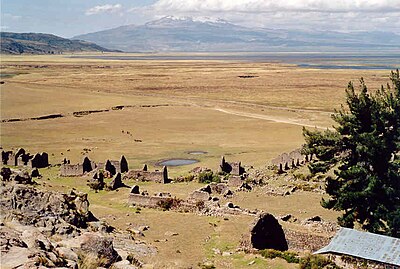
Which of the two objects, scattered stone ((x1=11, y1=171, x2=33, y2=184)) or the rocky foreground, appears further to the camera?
scattered stone ((x1=11, y1=171, x2=33, y2=184))

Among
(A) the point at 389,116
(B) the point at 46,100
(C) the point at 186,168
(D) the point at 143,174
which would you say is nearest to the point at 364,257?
(A) the point at 389,116

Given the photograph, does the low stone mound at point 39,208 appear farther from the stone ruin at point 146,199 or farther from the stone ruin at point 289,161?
the stone ruin at point 289,161

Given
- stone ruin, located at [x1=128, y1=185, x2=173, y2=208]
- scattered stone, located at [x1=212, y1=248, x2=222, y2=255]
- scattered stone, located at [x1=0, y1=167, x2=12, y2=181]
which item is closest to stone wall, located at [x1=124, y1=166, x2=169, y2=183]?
stone ruin, located at [x1=128, y1=185, x2=173, y2=208]

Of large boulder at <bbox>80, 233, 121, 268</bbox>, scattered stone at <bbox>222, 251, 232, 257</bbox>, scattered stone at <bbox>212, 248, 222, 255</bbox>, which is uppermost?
large boulder at <bbox>80, 233, 121, 268</bbox>

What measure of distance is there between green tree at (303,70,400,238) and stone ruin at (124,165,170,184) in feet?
62.2

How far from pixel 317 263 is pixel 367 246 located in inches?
84.3

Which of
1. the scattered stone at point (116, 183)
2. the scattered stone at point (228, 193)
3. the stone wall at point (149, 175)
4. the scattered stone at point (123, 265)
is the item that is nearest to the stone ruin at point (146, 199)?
the scattered stone at point (228, 193)

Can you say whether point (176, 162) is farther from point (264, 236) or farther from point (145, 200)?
point (264, 236)

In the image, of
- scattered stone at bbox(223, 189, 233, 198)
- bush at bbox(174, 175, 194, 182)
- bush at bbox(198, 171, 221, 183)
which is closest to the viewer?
scattered stone at bbox(223, 189, 233, 198)

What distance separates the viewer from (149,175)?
4497 centimetres

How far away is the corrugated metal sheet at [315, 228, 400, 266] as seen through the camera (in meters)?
20.3

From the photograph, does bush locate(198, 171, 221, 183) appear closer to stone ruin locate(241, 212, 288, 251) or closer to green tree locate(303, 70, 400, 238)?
green tree locate(303, 70, 400, 238)

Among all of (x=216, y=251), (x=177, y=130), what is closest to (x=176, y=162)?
(x=177, y=130)

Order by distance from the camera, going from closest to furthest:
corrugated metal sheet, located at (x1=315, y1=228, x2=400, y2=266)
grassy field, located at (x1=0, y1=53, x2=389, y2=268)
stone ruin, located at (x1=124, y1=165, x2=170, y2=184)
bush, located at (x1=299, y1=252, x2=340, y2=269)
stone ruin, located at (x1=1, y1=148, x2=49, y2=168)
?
corrugated metal sheet, located at (x1=315, y1=228, x2=400, y2=266) → bush, located at (x1=299, y1=252, x2=340, y2=269) → grassy field, located at (x1=0, y1=53, x2=389, y2=268) → stone ruin, located at (x1=124, y1=165, x2=170, y2=184) → stone ruin, located at (x1=1, y1=148, x2=49, y2=168)
